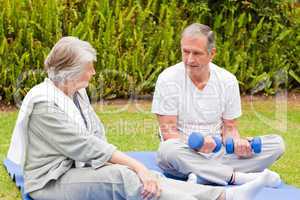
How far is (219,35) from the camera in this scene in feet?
30.6

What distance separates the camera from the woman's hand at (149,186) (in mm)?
4305

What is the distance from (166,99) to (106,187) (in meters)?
1.16

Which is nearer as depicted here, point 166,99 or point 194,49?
point 194,49

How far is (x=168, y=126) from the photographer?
5422mm

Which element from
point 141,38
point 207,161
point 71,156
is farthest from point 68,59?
point 141,38

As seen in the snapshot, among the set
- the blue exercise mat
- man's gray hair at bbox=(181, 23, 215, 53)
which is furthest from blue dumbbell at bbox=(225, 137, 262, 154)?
man's gray hair at bbox=(181, 23, 215, 53)

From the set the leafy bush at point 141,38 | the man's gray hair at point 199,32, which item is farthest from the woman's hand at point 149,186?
the leafy bush at point 141,38

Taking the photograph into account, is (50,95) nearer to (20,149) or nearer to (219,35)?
(20,149)

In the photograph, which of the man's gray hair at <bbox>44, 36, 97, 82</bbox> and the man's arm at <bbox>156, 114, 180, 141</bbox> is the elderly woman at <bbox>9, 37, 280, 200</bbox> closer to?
the man's gray hair at <bbox>44, 36, 97, 82</bbox>

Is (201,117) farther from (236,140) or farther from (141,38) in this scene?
(141,38)

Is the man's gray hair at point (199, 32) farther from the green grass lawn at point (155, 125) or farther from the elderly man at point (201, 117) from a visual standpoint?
the green grass lawn at point (155, 125)

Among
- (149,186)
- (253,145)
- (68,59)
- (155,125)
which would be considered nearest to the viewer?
(149,186)

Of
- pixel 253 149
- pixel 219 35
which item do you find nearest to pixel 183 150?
pixel 253 149

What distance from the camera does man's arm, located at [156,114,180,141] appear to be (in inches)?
212
